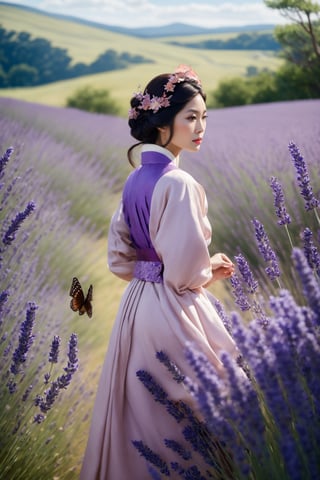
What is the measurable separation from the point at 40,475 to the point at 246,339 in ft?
3.69

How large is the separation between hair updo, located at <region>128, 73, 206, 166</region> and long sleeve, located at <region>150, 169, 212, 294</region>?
0.18m

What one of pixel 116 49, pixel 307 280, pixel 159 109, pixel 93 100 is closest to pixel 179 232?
pixel 159 109

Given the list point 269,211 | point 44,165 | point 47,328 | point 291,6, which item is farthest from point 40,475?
point 291,6

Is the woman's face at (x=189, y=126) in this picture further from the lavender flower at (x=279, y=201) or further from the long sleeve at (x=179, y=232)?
the lavender flower at (x=279, y=201)

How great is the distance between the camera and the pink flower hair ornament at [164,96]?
1.62 metres

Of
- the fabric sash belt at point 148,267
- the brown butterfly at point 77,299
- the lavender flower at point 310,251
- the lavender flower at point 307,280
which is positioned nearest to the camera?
the lavender flower at point 307,280

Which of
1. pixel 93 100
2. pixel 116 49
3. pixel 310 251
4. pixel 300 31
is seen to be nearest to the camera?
pixel 310 251

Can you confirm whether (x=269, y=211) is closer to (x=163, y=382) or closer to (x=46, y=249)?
(x=46, y=249)

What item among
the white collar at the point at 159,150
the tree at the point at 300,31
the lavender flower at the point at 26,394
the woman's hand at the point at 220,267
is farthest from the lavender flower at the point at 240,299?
the tree at the point at 300,31

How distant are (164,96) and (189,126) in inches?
4.2

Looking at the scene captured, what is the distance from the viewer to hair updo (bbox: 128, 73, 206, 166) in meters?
1.63

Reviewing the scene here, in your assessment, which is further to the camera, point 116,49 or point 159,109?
point 116,49

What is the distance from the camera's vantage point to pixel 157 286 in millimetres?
1574

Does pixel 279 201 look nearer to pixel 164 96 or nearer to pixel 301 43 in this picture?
pixel 164 96
